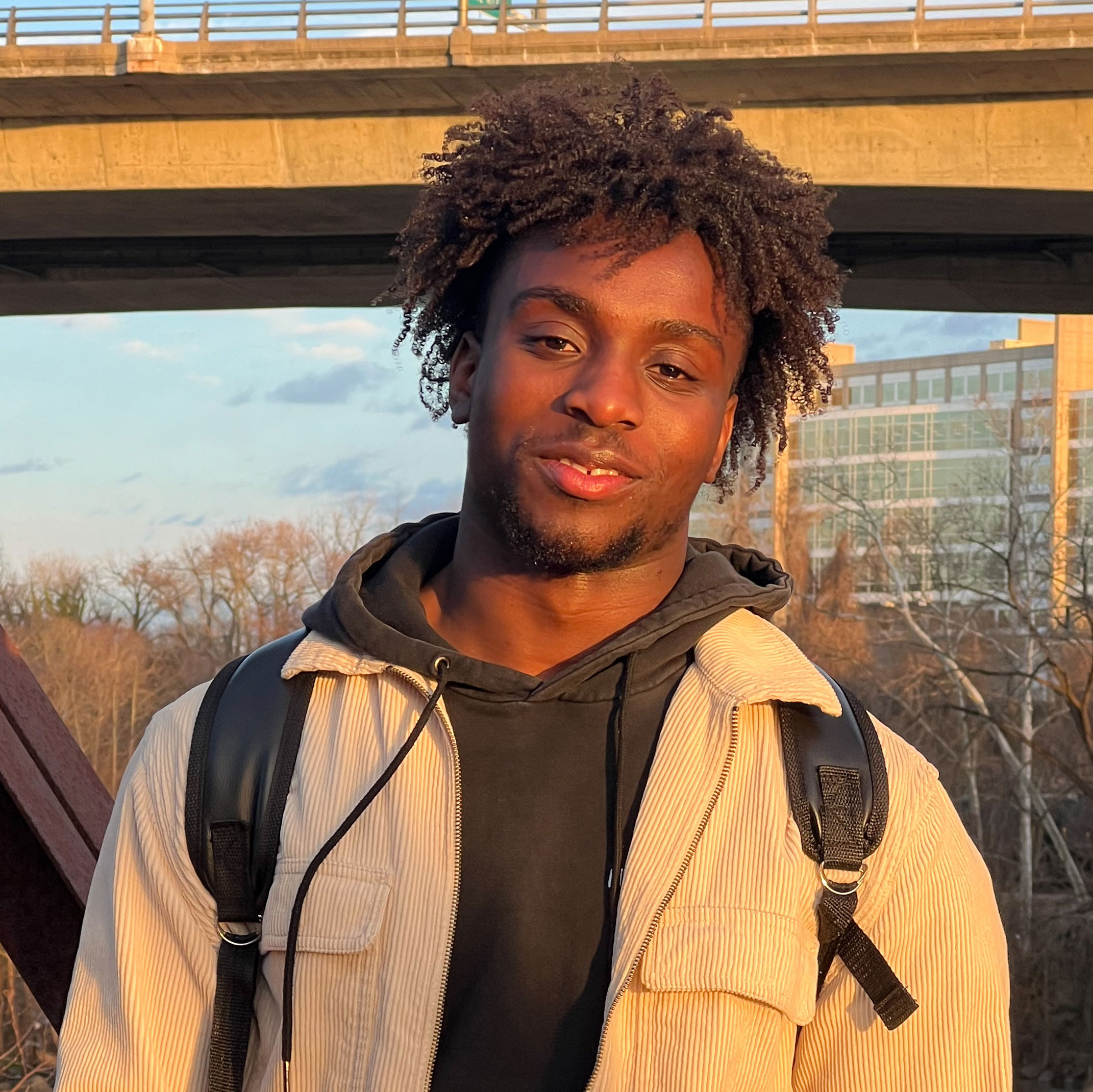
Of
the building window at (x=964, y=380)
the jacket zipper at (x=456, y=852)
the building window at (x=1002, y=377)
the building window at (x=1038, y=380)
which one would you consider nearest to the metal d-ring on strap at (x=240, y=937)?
the jacket zipper at (x=456, y=852)

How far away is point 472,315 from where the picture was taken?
261 centimetres

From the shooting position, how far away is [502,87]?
17.2 metres

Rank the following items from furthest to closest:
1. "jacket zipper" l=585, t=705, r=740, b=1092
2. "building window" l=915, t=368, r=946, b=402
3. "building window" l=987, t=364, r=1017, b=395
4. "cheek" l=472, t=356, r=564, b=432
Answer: "building window" l=915, t=368, r=946, b=402 < "building window" l=987, t=364, r=1017, b=395 < "cheek" l=472, t=356, r=564, b=432 < "jacket zipper" l=585, t=705, r=740, b=1092

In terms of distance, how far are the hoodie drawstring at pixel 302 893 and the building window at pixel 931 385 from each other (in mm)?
100330

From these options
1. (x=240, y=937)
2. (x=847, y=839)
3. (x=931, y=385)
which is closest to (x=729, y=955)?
(x=847, y=839)

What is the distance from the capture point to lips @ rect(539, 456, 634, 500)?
2.19m

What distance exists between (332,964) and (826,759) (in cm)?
69

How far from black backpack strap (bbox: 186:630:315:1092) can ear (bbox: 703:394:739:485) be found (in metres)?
0.79

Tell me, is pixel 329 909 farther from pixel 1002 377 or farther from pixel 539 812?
pixel 1002 377

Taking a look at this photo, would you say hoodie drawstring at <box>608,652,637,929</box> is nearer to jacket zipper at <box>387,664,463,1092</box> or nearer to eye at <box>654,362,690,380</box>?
jacket zipper at <box>387,664,463,1092</box>

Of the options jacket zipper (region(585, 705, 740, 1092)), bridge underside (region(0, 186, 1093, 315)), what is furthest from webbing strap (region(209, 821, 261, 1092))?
bridge underside (region(0, 186, 1093, 315))

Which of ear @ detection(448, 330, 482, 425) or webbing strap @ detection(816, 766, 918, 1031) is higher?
ear @ detection(448, 330, 482, 425)

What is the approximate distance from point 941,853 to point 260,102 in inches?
644

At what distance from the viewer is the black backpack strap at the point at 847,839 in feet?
6.40
